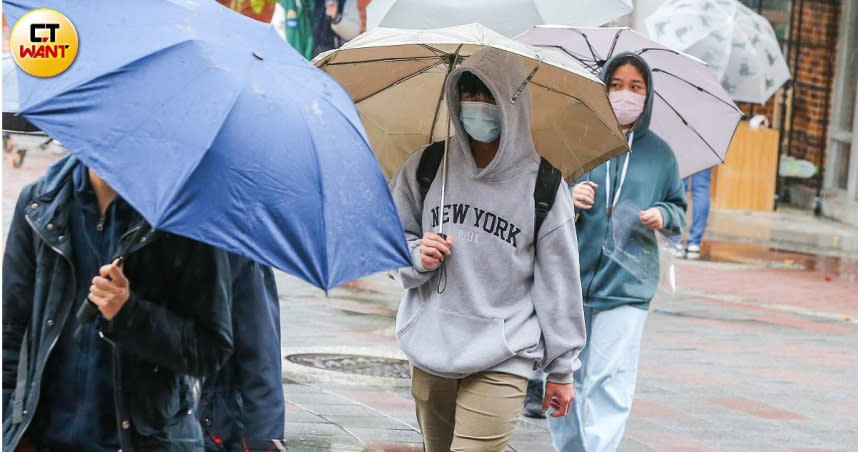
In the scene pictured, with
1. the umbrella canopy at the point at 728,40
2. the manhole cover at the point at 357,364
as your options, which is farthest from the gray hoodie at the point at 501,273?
the umbrella canopy at the point at 728,40

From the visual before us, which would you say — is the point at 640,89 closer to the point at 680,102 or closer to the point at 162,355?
the point at 680,102

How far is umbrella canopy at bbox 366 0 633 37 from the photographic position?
6473mm

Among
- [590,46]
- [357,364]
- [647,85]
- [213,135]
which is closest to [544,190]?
[647,85]

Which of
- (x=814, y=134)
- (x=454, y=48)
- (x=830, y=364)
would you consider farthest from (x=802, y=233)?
(x=454, y=48)

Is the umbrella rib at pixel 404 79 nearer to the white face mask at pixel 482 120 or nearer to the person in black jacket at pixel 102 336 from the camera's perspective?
the white face mask at pixel 482 120

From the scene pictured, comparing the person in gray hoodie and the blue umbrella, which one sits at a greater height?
the blue umbrella

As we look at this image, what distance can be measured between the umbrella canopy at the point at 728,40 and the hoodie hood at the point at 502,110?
279 inches

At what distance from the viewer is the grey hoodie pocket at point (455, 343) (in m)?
4.32

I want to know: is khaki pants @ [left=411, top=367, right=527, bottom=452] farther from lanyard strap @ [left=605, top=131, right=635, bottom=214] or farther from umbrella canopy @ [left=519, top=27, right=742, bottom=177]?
umbrella canopy @ [left=519, top=27, right=742, bottom=177]

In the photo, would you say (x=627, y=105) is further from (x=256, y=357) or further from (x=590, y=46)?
(x=256, y=357)

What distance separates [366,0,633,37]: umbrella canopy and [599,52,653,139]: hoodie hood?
758 mm

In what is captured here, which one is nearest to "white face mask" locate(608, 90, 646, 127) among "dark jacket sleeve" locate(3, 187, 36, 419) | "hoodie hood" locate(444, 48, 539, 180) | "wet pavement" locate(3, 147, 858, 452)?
"hoodie hood" locate(444, 48, 539, 180)

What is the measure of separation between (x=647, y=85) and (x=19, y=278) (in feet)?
10.4

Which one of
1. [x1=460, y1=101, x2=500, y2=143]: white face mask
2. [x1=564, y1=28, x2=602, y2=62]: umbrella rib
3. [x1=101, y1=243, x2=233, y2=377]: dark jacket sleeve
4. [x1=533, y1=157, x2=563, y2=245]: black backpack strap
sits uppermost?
[x1=564, y1=28, x2=602, y2=62]: umbrella rib
